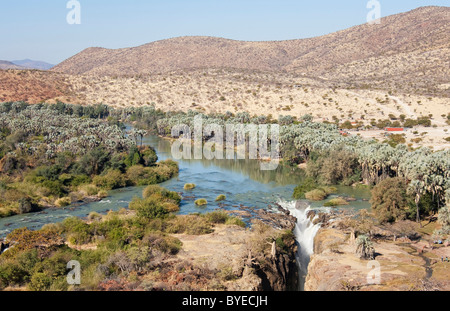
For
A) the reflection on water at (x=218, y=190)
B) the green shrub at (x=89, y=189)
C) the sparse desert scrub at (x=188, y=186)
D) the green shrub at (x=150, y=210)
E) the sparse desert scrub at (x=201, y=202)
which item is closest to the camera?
the green shrub at (x=150, y=210)

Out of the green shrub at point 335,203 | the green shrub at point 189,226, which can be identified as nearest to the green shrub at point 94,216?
the green shrub at point 189,226

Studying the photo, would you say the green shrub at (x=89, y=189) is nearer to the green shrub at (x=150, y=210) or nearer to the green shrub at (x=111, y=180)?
the green shrub at (x=111, y=180)

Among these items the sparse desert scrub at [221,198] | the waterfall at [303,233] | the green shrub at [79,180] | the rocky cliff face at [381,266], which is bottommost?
the waterfall at [303,233]

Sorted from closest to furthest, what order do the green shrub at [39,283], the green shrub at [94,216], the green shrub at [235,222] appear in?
the green shrub at [39,283] → the green shrub at [235,222] → the green shrub at [94,216]

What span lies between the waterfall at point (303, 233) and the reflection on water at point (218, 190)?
1.81 meters

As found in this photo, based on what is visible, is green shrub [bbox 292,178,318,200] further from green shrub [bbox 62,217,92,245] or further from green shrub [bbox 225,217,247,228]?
green shrub [bbox 62,217,92,245]

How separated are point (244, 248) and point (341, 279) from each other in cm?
856

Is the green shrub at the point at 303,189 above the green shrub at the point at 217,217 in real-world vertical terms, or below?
above

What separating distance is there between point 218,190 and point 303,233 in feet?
55.5

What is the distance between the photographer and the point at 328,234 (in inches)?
1495

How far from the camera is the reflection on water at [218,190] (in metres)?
45.0

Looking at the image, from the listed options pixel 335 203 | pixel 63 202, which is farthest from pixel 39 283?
pixel 335 203

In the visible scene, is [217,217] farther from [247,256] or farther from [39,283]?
[39,283]
